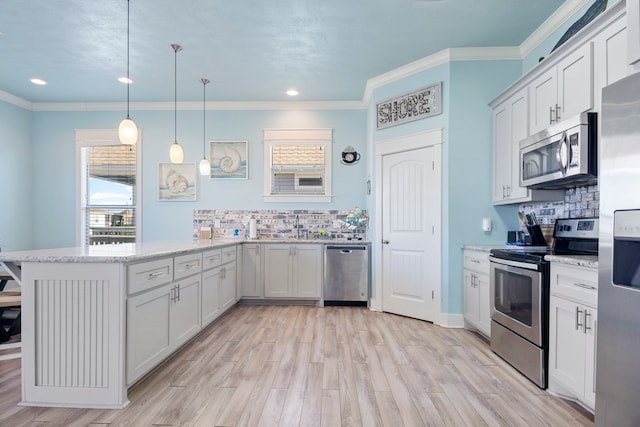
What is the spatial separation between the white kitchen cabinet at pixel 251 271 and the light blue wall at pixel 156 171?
0.84 meters

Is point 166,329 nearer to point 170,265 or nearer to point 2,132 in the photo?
point 170,265

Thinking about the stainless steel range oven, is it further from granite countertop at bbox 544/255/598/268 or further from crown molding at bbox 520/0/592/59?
crown molding at bbox 520/0/592/59

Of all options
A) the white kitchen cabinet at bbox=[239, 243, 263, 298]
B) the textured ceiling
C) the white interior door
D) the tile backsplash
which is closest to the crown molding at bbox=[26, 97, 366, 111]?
the textured ceiling

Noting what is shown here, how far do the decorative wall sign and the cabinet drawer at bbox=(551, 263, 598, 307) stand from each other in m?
2.18

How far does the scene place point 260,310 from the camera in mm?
4316

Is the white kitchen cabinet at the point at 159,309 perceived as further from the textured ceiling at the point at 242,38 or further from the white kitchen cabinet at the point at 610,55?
the white kitchen cabinet at the point at 610,55

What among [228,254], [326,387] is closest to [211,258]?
[228,254]

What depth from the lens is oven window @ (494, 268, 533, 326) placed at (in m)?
2.34

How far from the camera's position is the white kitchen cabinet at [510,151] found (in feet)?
9.72

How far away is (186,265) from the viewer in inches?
111

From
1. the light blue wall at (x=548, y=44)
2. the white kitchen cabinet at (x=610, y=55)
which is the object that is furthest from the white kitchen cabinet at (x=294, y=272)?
the white kitchen cabinet at (x=610, y=55)

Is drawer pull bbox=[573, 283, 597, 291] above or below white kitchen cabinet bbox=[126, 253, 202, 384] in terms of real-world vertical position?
above

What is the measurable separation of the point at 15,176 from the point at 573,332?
22.0 ft

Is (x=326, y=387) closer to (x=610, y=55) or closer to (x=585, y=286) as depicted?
(x=585, y=286)
